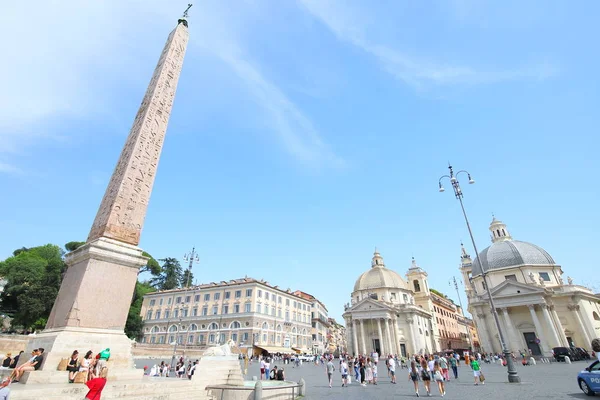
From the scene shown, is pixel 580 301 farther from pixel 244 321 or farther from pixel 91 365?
pixel 91 365

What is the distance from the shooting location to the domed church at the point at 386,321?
156ft

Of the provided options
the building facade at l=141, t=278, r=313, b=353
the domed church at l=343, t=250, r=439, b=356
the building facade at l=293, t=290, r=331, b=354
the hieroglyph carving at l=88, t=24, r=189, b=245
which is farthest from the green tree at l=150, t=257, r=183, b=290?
the hieroglyph carving at l=88, t=24, r=189, b=245

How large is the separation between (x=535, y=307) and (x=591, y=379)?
34.5 m

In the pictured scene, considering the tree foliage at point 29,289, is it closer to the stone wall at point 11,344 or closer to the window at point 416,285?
the stone wall at point 11,344

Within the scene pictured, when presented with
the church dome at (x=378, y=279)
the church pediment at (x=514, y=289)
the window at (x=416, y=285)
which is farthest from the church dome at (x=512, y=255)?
the window at (x=416, y=285)

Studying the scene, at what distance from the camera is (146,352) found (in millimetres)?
Result: 29906

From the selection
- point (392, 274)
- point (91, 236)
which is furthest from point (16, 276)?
point (392, 274)

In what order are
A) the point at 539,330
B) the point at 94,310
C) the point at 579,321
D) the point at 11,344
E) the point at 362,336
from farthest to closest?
the point at 362,336 → the point at 579,321 → the point at 539,330 → the point at 11,344 → the point at 94,310

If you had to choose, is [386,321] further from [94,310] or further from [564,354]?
[94,310]

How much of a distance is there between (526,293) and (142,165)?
43261 mm

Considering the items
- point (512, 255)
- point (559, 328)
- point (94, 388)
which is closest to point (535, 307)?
point (559, 328)

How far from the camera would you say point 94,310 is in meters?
6.12

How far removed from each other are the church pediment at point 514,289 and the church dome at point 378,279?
1745 cm

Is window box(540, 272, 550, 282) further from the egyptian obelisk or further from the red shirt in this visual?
the red shirt
